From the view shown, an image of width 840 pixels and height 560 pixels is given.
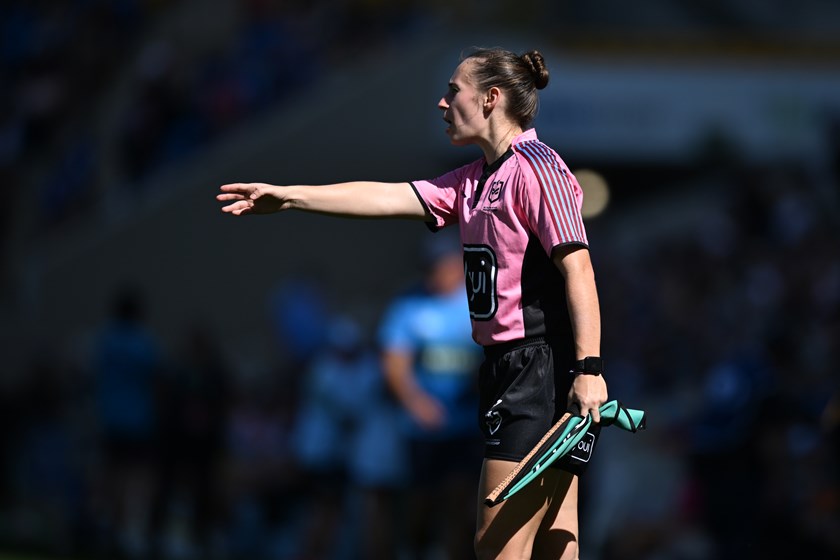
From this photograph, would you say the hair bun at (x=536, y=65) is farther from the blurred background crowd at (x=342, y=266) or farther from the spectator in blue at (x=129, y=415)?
the spectator in blue at (x=129, y=415)

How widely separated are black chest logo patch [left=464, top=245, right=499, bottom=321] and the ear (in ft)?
1.61

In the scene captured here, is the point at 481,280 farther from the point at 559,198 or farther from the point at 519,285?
the point at 559,198

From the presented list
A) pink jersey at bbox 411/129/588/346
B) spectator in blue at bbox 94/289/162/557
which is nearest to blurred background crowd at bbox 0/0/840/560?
spectator in blue at bbox 94/289/162/557

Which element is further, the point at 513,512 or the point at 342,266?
the point at 342,266

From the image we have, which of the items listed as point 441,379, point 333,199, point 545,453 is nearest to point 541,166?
point 333,199

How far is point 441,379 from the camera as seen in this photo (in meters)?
9.37

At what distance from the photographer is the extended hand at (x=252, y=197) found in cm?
534

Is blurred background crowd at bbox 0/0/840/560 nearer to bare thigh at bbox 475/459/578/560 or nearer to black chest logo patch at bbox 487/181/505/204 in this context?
bare thigh at bbox 475/459/578/560

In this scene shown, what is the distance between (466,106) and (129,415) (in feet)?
24.7

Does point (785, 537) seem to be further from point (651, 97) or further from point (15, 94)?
point (15, 94)

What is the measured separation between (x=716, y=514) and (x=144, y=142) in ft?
32.5

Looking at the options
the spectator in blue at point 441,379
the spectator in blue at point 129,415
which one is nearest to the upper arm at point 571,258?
the spectator in blue at point 441,379

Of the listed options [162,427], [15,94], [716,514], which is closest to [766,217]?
[716,514]

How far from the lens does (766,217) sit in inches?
501
